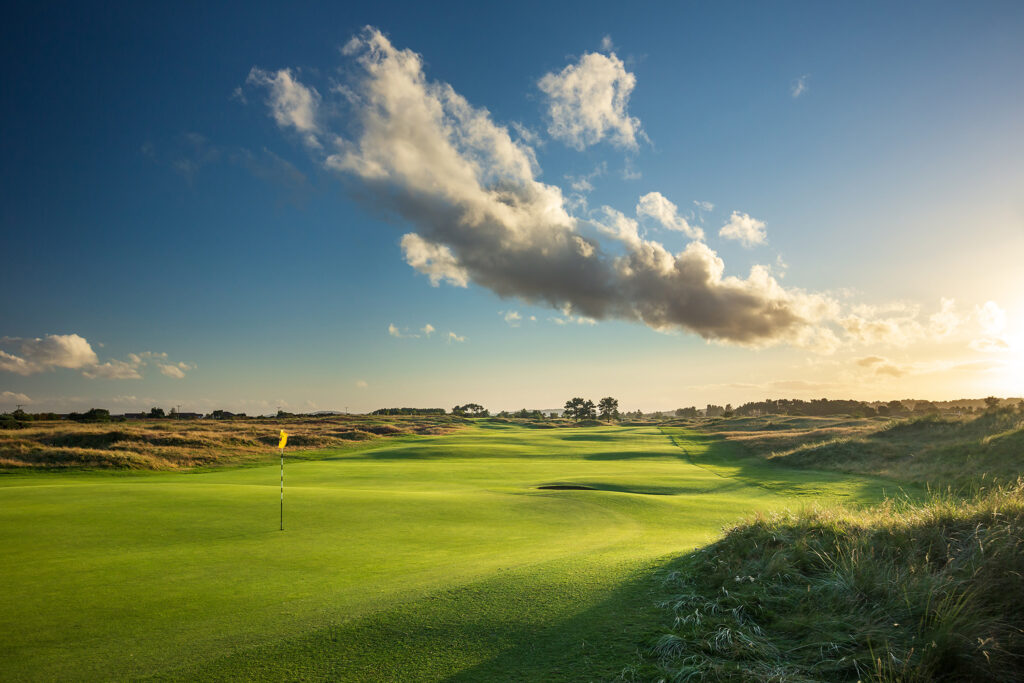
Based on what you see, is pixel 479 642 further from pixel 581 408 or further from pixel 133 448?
pixel 581 408

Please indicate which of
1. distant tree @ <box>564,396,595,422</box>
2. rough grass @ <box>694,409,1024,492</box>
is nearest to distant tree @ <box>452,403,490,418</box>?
distant tree @ <box>564,396,595,422</box>

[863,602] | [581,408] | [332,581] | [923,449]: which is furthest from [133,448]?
[581,408]

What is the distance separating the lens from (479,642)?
4.75 m

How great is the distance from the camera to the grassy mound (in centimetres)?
351

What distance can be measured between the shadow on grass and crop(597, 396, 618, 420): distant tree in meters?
128

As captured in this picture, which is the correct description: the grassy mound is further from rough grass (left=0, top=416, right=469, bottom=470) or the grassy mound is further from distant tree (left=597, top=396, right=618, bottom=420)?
distant tree (left=597, top=396, right=618, bottom=420)

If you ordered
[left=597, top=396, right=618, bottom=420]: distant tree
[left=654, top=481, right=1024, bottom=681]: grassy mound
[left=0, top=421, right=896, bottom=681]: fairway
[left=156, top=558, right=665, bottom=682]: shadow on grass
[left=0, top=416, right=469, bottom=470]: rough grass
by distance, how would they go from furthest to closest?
[left=597, top=396, right=618, bottom=420]: distant tree, [left=0, top=416, right=469, bottom=470]: rough grass, [left=0, top=421, right=896, bottom=681]: fairway, [left=156, top=558, right=665, bottom=682]: shadow on grass, [left=654, top=481, right=1024, bottom=681]: grassy mound

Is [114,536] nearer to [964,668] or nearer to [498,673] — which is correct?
[498,673]

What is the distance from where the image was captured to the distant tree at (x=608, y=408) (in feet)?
430

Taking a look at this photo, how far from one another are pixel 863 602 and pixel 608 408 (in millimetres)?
130685

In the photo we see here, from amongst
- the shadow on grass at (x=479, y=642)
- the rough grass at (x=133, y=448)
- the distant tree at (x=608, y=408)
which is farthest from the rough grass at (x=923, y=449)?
the distant tree at (x=608, y=408)

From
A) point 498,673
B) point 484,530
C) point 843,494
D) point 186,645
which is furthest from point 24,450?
point 843,494

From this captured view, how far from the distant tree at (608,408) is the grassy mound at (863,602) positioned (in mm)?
127896

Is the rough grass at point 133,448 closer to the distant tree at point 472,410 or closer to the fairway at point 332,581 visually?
the fairway at point 332,581
